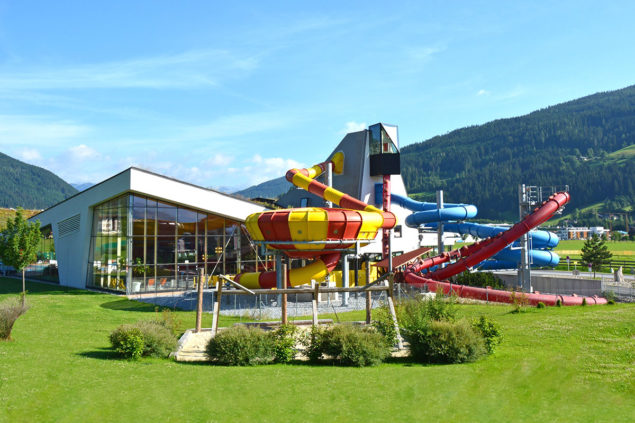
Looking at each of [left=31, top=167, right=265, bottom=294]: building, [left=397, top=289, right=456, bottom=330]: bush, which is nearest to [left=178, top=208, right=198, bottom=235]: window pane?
[left=31, top=167, right=265, bottom=294]: building

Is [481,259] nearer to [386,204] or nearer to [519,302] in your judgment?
[386,204]

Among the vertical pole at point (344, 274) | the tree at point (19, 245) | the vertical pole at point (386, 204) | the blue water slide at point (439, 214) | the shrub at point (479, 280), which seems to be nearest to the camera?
the tree at point (19, 245)

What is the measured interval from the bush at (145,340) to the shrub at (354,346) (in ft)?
16.2

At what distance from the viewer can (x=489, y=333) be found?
1568 cm

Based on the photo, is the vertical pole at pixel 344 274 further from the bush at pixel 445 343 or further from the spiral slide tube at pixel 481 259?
the bush at pixel 445 343

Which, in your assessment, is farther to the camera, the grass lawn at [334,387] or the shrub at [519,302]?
the shrub at [519,302]

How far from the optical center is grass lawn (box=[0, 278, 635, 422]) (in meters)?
10.7

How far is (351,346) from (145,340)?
6.23m

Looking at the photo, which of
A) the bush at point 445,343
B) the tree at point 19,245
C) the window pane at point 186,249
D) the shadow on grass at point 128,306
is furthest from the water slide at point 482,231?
the tree at point 19,245

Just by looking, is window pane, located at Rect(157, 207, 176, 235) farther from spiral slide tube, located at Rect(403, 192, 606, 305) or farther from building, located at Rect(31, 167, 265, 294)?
spiral slide tube, located at Rect(403, 192, 606, 305)

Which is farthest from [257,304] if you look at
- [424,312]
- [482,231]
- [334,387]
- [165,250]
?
[482,231]

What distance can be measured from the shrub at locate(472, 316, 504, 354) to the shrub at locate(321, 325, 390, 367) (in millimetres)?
2942

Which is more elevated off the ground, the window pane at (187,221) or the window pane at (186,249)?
the window pane at (187,221)

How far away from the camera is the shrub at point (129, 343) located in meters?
15.0
